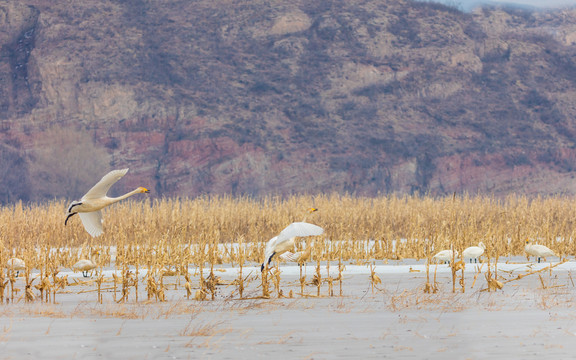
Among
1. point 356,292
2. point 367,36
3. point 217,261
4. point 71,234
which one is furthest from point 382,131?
point 356,292

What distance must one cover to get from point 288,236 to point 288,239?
0.81 feet

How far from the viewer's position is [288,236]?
9484mm

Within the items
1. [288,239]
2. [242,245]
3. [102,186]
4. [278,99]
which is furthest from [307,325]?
[278,99]

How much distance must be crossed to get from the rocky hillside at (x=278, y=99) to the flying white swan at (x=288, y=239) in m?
36.9

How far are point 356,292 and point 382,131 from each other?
4086 cm

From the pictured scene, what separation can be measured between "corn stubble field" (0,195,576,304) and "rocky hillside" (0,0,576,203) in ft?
74.2

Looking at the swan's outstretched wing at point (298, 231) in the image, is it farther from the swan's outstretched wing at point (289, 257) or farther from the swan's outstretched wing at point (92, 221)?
the swan's outstretched wing at point (92, 221)

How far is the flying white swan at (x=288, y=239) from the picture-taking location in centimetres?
942

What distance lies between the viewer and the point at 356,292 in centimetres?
1124

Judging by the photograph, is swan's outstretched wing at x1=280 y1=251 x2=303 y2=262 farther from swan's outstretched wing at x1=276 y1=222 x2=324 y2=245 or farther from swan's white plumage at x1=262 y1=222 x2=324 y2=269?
swan's outstretched wing at x1=276 y1=222 x2=324 y2=245


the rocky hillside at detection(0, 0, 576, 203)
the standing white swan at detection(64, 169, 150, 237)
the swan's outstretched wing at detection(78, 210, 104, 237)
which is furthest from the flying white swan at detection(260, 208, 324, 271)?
the rocky hillside at detection(0, 0, 576, 203)

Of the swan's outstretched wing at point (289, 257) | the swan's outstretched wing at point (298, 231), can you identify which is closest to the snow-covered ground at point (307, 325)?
the swan's outstretched wing at point (289, 257)

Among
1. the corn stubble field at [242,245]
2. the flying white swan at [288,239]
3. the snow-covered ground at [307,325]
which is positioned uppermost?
the flying white swan at [288,239]

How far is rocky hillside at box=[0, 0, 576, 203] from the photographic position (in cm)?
4888
